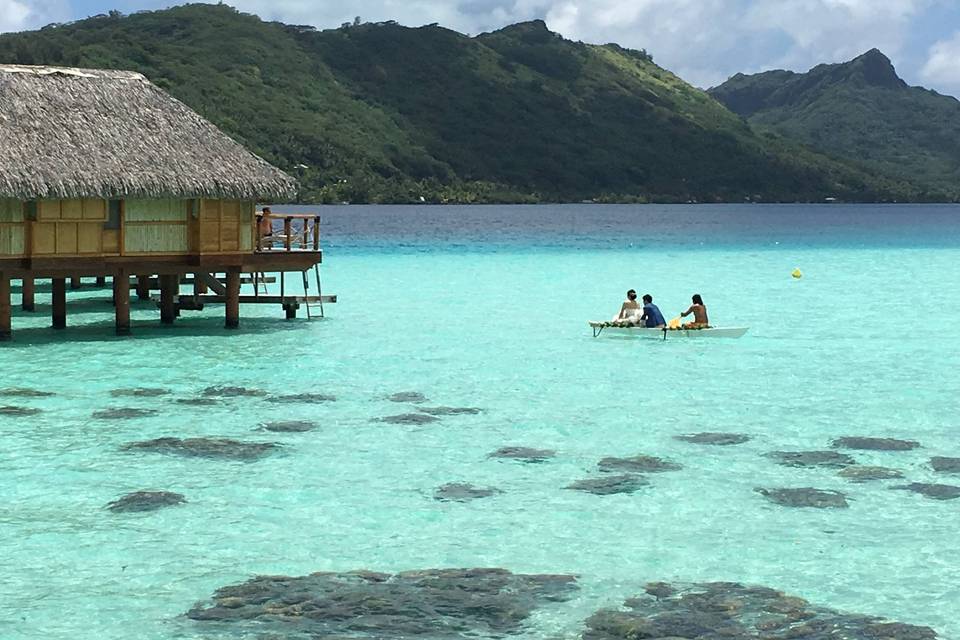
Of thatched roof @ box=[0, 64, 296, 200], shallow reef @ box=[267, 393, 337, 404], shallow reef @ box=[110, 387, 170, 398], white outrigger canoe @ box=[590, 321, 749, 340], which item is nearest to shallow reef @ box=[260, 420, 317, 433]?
shallow reef @ box=[267, 393, 337, 404]

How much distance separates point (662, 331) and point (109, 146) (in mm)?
11683

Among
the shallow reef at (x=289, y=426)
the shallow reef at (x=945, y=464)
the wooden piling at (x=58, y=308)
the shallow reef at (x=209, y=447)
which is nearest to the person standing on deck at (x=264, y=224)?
the wooden piling at (x=58, y=308)

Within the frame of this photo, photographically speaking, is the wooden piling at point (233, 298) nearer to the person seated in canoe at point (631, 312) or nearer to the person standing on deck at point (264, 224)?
the person standing on deck at point (264, 224)

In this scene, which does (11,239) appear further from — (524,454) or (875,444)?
(875,444)

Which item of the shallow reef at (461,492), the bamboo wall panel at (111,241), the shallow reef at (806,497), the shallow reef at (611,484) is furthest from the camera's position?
the bamboo wall panel at (111,241)

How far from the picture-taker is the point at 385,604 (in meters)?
10.5

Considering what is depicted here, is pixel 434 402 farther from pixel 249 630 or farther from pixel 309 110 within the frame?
pixel 309 110

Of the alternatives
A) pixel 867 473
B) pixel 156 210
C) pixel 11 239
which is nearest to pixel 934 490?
pixel 867 473

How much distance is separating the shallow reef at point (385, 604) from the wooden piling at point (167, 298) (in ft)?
64.0

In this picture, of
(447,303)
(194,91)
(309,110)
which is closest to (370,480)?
(447,303)

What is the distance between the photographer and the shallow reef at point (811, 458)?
15781mm

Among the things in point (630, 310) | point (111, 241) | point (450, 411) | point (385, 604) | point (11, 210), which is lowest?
point (385, 604)

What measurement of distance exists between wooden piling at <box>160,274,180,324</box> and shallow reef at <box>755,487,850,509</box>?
60.6 ft

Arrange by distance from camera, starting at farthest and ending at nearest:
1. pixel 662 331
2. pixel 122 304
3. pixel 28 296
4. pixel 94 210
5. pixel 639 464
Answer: pixel 28 296 < pixel 662 331 < pixel 122 304 < pixel 94 210 < pixel 639 464
